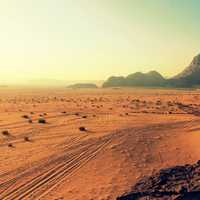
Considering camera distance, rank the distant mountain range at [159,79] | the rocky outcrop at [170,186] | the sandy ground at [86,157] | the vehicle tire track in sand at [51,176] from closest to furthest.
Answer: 1. the rocky outcrop at [170,186]
2. the vehicle tire track in sand at [51,176]
3. the sandy ground at [86,157]
4. the distant mountain range at [159,79]

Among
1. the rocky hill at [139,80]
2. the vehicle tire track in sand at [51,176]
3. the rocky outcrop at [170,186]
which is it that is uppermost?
the rocky hill at [139,80]

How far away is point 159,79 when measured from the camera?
170875mm

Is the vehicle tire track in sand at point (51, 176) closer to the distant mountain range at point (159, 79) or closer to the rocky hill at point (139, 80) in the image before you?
the distant mountain range at point (159, 79)

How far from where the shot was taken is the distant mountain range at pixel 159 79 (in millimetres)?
149000

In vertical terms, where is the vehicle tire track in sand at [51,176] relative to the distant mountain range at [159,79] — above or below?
below

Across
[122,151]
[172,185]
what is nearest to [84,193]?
[172,185]

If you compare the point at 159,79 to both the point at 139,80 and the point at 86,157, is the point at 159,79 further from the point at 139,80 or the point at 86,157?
the point at 86,157

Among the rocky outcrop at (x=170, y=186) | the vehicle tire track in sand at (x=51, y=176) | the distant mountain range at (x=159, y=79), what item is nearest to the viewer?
the rocky outcrop at (x=170, y=186)

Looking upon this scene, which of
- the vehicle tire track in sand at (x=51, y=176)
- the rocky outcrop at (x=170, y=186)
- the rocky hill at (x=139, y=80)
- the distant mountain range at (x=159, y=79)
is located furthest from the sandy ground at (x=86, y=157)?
the rocky hill at (x=139, y=80)

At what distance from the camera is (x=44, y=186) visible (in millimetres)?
12617

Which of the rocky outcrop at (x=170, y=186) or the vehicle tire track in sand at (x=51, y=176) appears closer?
the rocky outcrop at (x=170, y=186)

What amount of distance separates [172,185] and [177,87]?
13777 cm

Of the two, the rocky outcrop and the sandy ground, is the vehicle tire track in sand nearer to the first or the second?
the sandy ground

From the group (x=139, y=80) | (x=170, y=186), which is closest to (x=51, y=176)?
(x=170, y=186)
